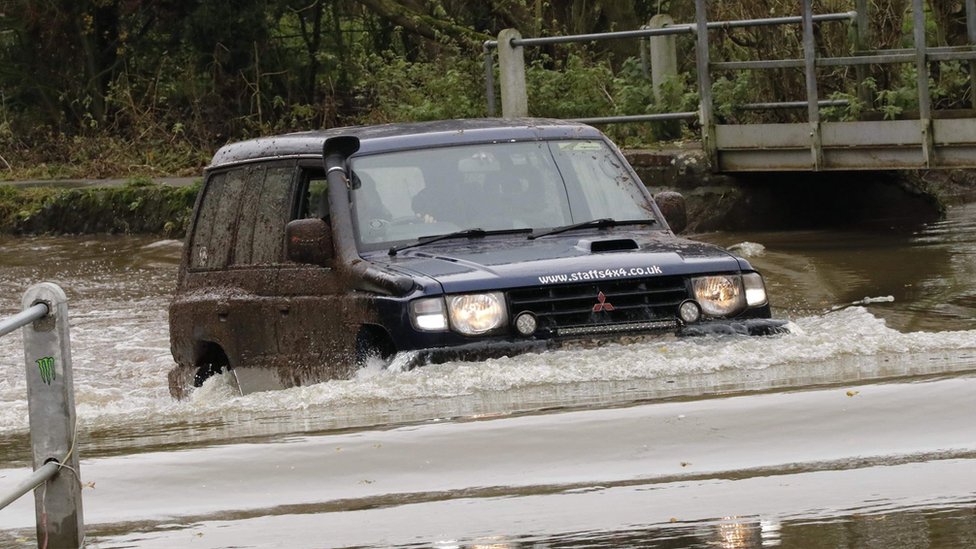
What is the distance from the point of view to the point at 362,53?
27219mm

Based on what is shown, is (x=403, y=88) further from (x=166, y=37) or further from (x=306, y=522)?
(x=306, y=522)

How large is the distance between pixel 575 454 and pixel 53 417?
1851mm

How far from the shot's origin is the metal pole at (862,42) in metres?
16.6

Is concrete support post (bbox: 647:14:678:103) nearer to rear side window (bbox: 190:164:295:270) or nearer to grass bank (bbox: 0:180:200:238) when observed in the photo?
grass bank (bbox: 0:180:200:238)

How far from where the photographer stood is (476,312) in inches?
307

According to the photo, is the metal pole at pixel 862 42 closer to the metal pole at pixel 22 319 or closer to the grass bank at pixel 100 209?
the grass bank at pixel 100 209

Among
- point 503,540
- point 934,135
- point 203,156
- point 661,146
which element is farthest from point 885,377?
point 203,156

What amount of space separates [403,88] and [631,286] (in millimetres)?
15300

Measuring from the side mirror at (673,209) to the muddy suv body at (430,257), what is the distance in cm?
8

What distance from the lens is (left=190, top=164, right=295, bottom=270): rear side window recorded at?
9.31 meters

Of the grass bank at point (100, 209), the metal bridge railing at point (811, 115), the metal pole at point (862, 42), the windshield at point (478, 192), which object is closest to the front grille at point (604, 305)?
the windshield at point (478, 192)

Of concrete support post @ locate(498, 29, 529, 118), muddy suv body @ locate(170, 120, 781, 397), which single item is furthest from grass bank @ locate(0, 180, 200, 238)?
muddy suv body @ locate(170, 120, 781, 397)

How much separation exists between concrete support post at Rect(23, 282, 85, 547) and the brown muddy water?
0.17 m

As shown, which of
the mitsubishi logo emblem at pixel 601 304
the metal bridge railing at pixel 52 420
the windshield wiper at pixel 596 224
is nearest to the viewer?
the metal bridge railing at pixel 52 420
